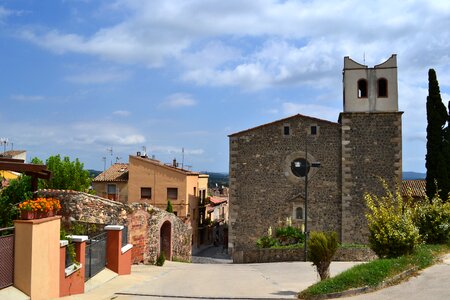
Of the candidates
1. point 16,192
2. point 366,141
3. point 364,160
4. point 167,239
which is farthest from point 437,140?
point 16,192

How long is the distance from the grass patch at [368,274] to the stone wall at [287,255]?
11494 mm

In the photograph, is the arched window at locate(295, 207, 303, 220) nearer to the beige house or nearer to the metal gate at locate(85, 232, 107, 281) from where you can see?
the beige house

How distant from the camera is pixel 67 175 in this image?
3881 centimetres

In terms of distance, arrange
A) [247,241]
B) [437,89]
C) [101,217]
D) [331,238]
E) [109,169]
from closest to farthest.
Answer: [331,238], [101,217], [437,89], [247,241], [109,169]

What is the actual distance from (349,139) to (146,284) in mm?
22489

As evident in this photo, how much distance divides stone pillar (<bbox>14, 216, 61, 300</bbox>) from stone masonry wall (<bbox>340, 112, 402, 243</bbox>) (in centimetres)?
2615

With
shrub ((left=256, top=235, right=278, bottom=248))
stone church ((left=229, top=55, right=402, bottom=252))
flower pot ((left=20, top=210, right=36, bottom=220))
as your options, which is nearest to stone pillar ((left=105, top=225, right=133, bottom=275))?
flower pot ((left=20, top=210, right=36, bottom=220))

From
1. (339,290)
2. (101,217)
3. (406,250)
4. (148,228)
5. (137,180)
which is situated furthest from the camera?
(137,180)

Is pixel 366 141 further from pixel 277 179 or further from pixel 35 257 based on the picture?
pixel 35 257

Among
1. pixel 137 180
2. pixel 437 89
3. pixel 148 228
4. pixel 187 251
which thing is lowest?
pixel 187 251

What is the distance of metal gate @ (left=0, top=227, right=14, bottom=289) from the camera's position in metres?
10.8

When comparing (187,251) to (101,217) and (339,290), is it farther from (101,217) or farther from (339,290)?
(339,290)

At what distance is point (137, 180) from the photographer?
49469mm

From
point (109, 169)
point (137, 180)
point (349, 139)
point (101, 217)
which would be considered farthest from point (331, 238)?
point (109, 169)
